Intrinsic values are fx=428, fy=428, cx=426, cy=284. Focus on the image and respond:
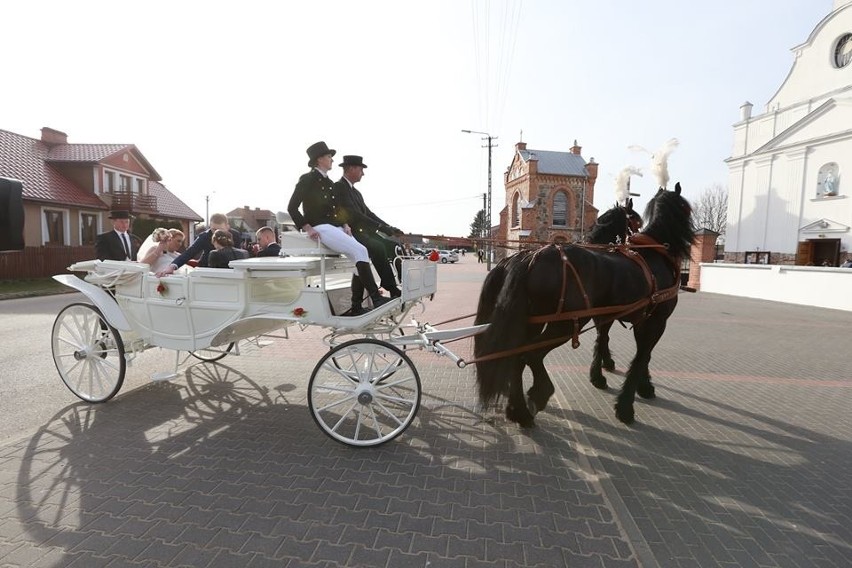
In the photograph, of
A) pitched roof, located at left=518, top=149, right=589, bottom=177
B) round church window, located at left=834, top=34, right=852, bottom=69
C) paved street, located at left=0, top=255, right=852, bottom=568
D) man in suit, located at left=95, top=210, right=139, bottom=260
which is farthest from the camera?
pitched roof, located at left=518, top=149, right=589, bottom=177

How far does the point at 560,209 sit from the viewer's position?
38531 millimetres

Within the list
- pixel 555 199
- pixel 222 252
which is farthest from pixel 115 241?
pixel 555 199

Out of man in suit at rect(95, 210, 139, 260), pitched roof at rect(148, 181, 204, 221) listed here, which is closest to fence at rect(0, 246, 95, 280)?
pitched roof at rect(148, 181, 204, 221)

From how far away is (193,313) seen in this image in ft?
13.1

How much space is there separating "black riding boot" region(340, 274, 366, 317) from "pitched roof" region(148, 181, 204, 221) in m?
27.6

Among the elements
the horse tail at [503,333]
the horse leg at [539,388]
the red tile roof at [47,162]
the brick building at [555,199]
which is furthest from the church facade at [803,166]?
the red tile roof at [47,162]

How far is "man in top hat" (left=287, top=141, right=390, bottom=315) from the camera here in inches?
142

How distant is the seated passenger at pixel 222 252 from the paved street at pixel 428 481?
1.06m

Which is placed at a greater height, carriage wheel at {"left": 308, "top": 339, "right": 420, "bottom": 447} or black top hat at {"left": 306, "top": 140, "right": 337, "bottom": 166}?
black top hat at {"left": 306, "top": 140, "right": 337, "bottom": 166}

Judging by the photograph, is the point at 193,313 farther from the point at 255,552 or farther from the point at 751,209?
the point at 751,209

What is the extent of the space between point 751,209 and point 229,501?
26406mm

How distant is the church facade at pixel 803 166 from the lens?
1816 cm

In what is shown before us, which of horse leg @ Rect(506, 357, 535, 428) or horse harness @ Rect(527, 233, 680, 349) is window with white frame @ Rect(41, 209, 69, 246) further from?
horse harness @ Rect(527, 233, 680, 349)

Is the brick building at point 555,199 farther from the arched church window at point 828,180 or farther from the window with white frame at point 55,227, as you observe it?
the window with white frame at point 55,227
